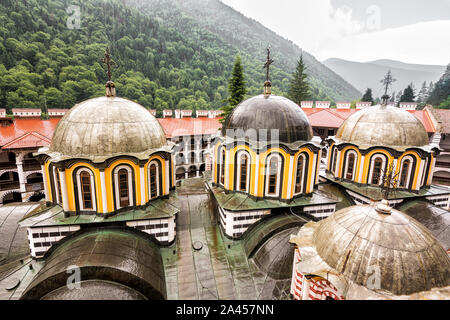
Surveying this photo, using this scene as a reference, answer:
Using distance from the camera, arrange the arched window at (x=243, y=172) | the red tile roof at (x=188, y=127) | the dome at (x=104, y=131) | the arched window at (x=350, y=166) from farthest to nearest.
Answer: the red tile roof at (x=188, y=127)
the arched window at (x=350, y=166)
the arched window at (x=243, y=172)
the dome at (x=104, y=131)

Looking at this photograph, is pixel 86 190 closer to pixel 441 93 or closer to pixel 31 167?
pixel 31 167

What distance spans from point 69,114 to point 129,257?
308 inches

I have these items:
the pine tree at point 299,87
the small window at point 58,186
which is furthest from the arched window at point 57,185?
the pine tree at point 299,87

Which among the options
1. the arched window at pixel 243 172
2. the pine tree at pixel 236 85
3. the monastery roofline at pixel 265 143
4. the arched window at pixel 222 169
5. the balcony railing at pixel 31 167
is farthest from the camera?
the pine tree at pixel 236 85

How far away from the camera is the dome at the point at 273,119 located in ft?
41.9

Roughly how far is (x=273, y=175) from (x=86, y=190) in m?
9.19

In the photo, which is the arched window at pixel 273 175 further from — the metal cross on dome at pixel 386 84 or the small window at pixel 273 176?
the metal cross on dome at pixel 386 84

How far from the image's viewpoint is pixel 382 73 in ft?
516

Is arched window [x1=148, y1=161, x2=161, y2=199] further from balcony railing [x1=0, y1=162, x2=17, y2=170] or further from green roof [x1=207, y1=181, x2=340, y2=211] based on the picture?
balcony railing [x1=0, y1=162, x2=17, y2=170]

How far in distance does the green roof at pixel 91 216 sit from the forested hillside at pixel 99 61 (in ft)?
55.4

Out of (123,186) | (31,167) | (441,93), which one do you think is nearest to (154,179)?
(123,186)

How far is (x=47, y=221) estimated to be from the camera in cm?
1088

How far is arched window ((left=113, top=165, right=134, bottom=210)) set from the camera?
454 inches

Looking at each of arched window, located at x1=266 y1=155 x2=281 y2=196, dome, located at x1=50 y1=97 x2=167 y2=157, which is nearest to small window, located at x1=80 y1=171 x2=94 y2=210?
dome, located at x1=50 y1=97 x2=167 y2=157
